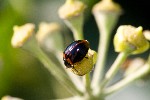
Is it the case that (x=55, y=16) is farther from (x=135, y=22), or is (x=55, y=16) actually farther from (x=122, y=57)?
(x=122, y=57)

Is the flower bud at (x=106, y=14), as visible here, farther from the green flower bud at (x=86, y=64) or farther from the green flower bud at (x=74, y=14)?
the green flower bud at (x=86, y=64)

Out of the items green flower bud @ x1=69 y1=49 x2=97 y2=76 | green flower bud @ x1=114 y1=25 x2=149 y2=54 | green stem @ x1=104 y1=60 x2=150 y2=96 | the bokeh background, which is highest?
the bokeh background

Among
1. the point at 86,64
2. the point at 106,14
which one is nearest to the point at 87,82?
the point at 86,64

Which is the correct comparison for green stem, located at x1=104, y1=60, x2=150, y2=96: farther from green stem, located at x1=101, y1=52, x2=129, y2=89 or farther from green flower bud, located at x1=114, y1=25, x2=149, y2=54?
green flower bud, located at x1=114, y1=25, x2=149, y2=54

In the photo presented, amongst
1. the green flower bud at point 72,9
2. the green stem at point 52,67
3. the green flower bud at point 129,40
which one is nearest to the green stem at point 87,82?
the green stem at point 52,67

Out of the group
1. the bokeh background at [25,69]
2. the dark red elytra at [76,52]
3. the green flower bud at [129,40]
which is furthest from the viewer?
the bokeh background at [25,69]

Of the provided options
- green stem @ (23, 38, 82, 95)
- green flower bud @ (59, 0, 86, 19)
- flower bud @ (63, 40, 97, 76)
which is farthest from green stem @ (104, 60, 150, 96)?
green flower bud @ (59, 0, 86, 19)

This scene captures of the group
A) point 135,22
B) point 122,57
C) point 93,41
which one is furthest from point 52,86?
point 122,57
